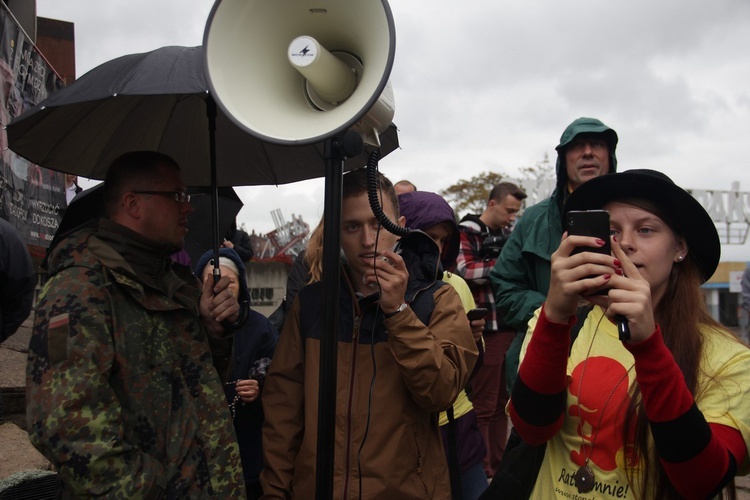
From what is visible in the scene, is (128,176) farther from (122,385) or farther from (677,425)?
(677,425)

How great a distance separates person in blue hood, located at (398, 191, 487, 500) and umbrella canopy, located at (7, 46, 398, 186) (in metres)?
0.96

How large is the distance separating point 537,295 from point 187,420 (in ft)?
6.24

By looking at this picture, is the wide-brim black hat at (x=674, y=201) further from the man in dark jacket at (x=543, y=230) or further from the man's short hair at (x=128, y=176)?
the man's short hair at (x=128, y=176)

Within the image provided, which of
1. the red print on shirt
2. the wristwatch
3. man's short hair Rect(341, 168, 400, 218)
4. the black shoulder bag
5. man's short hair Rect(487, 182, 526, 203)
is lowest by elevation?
the black shoulder bag

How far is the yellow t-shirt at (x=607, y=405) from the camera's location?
61.5 inches

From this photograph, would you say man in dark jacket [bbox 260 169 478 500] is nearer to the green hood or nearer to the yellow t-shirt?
the yellow t-shirt

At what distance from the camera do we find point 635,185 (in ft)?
5.89

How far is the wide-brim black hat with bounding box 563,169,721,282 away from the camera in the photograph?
1.73m

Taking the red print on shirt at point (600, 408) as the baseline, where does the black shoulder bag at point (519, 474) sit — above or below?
below

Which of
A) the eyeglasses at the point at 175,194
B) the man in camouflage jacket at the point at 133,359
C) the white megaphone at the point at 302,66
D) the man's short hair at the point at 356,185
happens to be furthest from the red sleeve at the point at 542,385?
the eyeglasses at the point at 175,194

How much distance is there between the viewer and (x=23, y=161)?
4.28 m

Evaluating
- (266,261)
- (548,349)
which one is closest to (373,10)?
(548,349)

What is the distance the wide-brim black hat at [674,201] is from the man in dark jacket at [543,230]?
53.1 inches

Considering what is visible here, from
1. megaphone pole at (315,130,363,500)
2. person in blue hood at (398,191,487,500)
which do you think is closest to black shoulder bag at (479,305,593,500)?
megaphone pole at (315,130,363,500)
